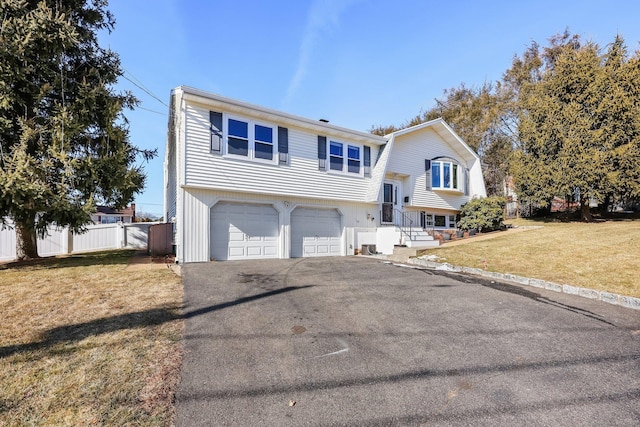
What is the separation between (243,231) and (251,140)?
11.4ft

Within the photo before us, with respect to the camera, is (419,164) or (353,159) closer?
(353,159)

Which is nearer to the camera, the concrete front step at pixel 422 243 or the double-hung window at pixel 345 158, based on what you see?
the double-hung window at pixel 345 158

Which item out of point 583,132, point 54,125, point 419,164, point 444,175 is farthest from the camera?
point 444,175

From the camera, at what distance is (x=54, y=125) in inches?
375

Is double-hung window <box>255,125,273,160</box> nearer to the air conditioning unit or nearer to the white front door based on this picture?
the air conditioning unit

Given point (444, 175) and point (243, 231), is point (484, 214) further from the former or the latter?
point (243, 231)

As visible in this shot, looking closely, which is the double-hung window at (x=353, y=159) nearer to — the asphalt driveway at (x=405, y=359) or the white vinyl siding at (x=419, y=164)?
the white vinyl siding at (x=419, y=164)

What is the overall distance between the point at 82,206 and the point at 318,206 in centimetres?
841

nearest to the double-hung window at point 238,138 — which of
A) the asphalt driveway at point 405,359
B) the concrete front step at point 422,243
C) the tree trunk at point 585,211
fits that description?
the asphalt driveway at point 405,359

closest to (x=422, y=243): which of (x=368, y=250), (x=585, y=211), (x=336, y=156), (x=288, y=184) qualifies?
(x=368, y=250)

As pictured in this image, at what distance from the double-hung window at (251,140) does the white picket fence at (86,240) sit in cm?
726

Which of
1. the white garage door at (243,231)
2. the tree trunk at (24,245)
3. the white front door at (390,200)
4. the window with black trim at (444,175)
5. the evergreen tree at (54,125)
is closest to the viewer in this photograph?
the evergreen tree at (54,125)

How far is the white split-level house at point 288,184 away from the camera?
10727 millimetres

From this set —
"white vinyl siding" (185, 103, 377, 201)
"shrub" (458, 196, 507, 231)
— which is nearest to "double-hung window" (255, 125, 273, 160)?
"white vinyl siding" (185, 103, 377, 201)
